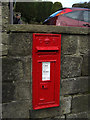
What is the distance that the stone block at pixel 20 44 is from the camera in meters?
1.91

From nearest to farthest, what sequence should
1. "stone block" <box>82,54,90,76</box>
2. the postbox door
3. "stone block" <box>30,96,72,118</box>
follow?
the postbox door < "stone block" <box>30,96,72,118</box> < "stone block" <box>82,54,90,76</box>

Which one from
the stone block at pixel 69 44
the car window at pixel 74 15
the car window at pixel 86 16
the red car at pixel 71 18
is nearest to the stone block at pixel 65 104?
the stone block at pixel 69 44

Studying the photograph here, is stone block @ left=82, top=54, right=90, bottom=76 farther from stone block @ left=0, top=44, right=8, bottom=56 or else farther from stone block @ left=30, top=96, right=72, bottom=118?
stone block @ left=0, top=44, right=8, bottom=56

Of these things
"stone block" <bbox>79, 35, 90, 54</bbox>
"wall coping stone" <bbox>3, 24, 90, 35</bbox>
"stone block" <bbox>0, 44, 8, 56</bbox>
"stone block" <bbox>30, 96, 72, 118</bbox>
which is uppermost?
"wall coping stone" <bbox>3, 24, 90, 35</bbox>

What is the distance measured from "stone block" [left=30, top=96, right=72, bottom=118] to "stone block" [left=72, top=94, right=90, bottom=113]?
0.30 ft

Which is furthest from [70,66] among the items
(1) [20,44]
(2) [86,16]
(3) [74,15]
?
(2) [86,16]

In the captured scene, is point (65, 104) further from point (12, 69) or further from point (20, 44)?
point (20, 44)

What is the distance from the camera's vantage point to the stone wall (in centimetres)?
192

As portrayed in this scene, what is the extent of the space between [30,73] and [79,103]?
100 centimetres

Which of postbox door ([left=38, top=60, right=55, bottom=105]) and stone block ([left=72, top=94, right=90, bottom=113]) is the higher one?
postbox door ([left=38, top=60, right=55, bottom=105])

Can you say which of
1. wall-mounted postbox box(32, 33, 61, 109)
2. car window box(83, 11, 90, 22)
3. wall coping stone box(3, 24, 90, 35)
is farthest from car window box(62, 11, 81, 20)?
wall-mounted postbox box(32, 33, 61, 109)

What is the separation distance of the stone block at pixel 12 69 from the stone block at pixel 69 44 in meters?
0.72

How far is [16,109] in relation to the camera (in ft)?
6.56

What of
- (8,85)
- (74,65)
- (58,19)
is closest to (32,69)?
(8,85)
